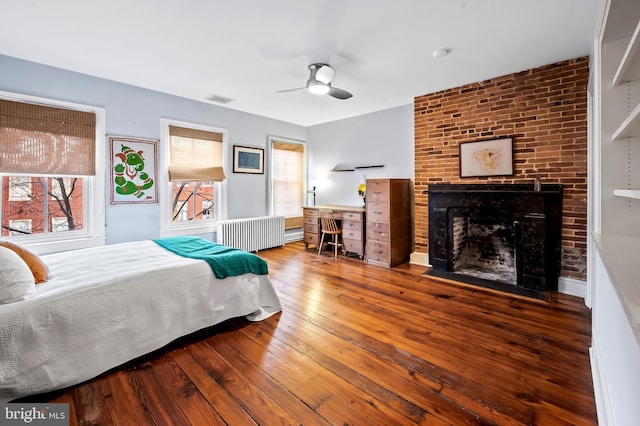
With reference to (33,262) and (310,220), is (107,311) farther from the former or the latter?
(310,220)

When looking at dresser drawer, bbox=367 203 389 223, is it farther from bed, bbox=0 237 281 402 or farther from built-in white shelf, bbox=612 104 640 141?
built-in white shelf, bbox=612 104 640 141

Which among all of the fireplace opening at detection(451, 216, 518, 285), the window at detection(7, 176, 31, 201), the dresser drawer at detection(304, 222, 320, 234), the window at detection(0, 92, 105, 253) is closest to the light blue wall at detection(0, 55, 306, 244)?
the window at detection(0, 92, 105, 253)

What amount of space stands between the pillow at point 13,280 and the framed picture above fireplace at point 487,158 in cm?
446

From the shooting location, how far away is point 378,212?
4.54 metres

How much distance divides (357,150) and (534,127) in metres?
2.86

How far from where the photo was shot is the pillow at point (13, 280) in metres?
1.67

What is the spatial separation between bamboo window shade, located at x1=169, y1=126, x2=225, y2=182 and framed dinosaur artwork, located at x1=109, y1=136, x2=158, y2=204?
0.28 metres

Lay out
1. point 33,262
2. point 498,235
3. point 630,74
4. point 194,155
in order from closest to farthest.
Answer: point 630,74
point 33,262
point 498,235
point 194,155

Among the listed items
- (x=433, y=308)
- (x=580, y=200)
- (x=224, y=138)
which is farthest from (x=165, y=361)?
(x=580, y=200)

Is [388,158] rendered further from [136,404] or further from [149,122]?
[136,404]

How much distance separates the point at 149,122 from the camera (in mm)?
4152

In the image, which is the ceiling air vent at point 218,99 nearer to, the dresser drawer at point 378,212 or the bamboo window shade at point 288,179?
the bamboo window shade at point 288,179

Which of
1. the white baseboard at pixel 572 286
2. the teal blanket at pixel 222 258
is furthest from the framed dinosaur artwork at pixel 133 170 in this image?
the white baseboard at pixel 572 286

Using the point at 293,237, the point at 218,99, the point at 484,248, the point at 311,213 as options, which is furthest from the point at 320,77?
the point at 293,237
